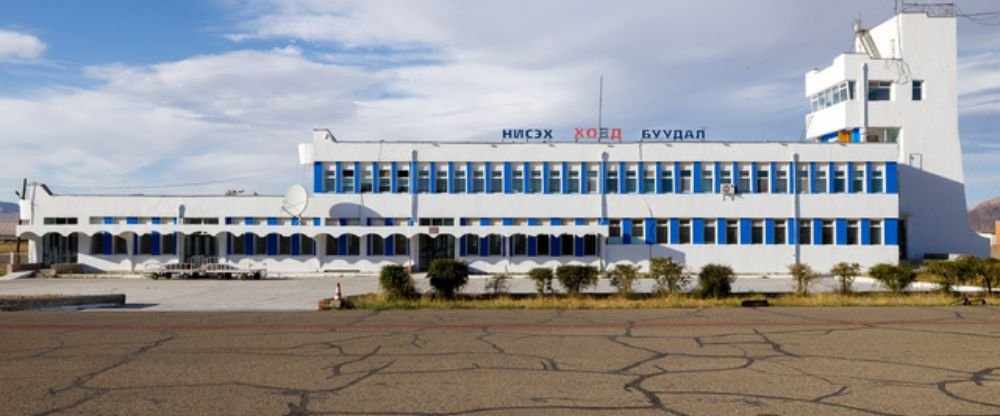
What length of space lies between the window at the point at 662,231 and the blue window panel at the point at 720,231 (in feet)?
8.50

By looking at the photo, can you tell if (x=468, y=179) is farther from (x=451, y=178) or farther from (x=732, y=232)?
(x=732, y=232)

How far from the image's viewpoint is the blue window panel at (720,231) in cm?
4497

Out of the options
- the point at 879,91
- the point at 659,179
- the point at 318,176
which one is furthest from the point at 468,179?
the point at 879,91

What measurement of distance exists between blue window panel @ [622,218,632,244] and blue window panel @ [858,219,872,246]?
12.4 meters

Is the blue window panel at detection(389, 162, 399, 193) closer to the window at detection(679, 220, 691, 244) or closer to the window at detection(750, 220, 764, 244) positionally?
the window at detection(679, 220, 691, 244)

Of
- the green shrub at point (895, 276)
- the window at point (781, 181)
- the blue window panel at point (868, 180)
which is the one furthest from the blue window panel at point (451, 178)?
the green shrub at point (895, 276)

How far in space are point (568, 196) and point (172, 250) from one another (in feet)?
70.3

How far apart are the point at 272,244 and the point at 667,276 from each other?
26.3 metres

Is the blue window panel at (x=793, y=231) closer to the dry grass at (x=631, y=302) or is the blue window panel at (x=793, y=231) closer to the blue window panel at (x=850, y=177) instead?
the blue window panel at (x=850, y=177)

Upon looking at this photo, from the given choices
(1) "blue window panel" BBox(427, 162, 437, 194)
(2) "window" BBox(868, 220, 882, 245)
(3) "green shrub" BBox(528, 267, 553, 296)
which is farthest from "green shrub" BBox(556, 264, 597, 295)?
(2) "window" BBox(868, 220, 882, 245)

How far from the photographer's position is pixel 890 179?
45.7 metres

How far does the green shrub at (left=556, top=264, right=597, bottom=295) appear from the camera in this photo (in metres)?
24.7

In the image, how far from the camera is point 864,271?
4334 cm

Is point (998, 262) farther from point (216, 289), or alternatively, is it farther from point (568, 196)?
point (216, 289)
